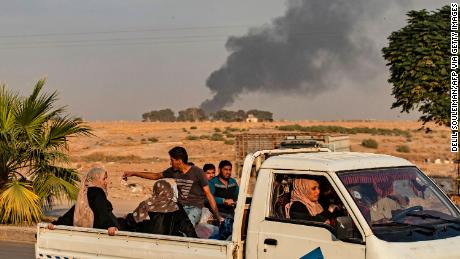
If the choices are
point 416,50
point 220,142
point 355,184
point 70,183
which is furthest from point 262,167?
point 220,142

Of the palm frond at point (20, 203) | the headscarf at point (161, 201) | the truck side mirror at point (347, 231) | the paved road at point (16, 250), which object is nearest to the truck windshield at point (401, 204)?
the truck side mirror at point (347, 231)

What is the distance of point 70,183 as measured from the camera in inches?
611

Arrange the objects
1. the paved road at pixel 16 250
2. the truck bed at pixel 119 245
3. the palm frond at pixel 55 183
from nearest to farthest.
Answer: the truck bed at pixel 119 245, the paved road at pixel 16 250, the palm frond at pixel 55 183

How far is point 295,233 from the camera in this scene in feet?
21.7

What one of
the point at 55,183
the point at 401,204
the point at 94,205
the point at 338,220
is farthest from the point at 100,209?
the point at 55,183

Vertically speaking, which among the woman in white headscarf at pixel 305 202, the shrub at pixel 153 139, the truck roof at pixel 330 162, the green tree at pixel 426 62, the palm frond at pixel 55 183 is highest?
the green tree at pixel 426 62

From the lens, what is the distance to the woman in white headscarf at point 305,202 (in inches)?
266

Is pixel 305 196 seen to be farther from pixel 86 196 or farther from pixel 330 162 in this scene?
pixel 86 196

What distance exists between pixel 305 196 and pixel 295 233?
1.32ft

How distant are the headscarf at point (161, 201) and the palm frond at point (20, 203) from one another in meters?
7.41

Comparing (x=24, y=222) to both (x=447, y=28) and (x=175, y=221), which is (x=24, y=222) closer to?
(x=175, y=221)

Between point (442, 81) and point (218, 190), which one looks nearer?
point (218, 190)

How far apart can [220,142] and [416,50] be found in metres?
46.7

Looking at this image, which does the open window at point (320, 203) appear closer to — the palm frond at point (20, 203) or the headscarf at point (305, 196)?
the headscarf at point (305, 196)
